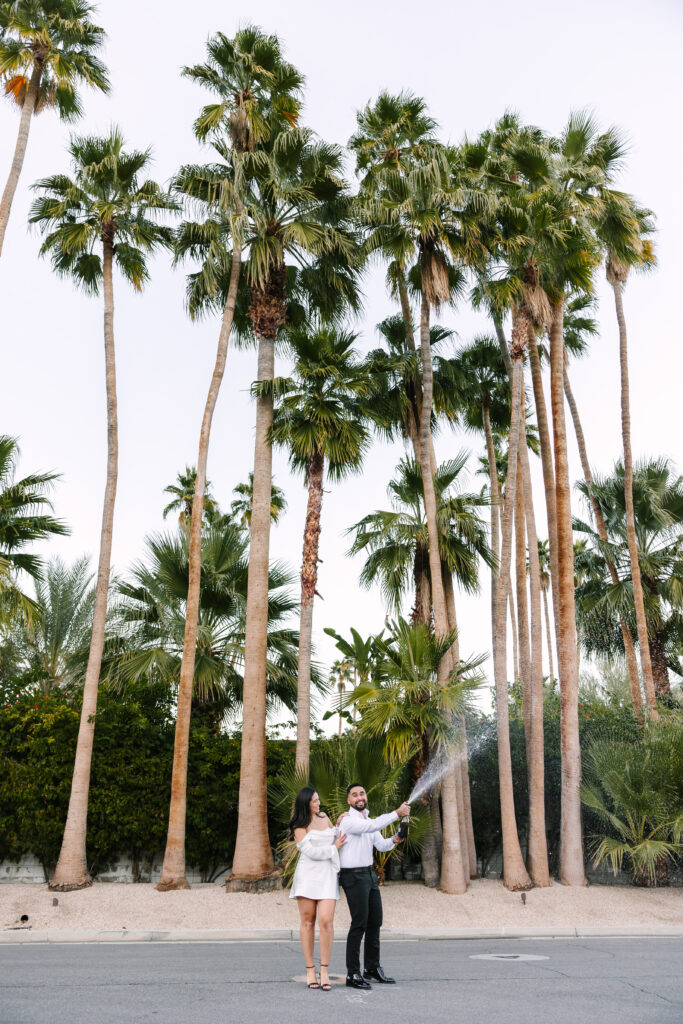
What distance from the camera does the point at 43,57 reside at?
56.4 ft

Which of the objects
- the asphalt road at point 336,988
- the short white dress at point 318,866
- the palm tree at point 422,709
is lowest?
the asphalt road at point 336,988

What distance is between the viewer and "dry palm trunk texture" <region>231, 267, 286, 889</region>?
51.2 ft

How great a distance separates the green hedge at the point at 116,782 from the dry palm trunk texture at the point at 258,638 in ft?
4.74

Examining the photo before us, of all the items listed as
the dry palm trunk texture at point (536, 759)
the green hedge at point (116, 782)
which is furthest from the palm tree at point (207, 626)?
the dry palm trunk texture at point (536, 759)

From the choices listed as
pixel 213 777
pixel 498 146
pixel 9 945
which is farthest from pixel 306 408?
pixel 9 945

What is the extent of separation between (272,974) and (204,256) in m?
16.4

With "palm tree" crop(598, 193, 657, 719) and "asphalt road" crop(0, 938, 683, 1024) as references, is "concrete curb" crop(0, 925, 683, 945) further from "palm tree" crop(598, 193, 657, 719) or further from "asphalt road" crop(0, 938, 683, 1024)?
"palm tree" crop(598, 193, 657, 719)

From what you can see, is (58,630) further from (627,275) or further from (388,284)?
(627,275)

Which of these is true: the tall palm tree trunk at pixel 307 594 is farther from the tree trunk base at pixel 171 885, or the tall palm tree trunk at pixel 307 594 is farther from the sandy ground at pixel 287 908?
the tree trunk base at pixel 171 885

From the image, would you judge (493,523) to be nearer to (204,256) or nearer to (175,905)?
(204,256)

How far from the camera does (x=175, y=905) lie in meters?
14.2

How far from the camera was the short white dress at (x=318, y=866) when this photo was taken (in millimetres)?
6832

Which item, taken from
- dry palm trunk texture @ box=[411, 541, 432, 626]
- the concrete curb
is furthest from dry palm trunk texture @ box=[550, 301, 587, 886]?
the concrete curb

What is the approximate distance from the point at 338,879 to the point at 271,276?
15.1 metres
